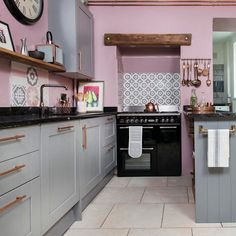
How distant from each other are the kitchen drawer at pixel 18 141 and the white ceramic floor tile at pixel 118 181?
2296mm

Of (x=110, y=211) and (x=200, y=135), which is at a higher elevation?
(x=200, y=135)

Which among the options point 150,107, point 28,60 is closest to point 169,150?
point 150,107

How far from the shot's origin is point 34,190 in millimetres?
1892

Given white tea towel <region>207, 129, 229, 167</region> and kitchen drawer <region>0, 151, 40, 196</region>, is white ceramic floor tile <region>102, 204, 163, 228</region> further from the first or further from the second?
kitchen drawer <region>0, 151, 40, 196</region>

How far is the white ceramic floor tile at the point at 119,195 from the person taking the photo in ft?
11.1

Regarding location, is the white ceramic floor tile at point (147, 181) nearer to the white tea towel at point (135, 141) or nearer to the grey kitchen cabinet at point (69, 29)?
the white tea towel at point (135, 141)

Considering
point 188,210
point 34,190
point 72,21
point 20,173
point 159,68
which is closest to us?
point 20,173

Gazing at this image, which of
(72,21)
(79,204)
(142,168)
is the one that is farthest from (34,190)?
(142,168)

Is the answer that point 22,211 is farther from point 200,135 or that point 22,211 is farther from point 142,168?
point 142,168

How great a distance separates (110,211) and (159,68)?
284cm

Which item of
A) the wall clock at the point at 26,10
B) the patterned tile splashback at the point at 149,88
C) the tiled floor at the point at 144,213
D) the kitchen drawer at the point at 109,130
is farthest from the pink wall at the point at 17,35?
the patterned tile splashback at the point at 149,88

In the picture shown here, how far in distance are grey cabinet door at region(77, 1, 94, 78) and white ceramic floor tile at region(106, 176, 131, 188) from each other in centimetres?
146

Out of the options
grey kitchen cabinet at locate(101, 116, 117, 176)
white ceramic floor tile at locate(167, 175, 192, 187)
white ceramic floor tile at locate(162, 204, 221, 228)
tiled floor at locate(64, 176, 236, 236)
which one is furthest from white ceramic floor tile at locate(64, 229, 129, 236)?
white ceramic floor tile at locate(167, 175, 192, 187)

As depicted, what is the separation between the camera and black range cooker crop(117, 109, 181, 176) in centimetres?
454
